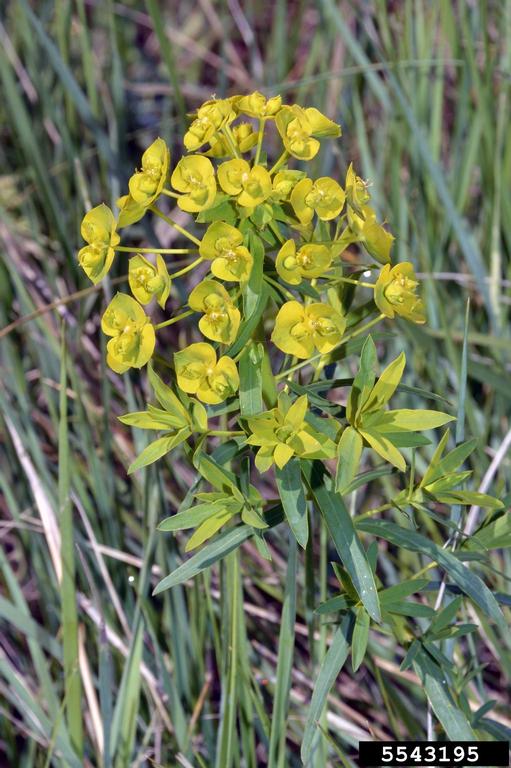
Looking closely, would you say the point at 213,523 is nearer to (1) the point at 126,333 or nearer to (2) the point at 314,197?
(1) the point at 126,333

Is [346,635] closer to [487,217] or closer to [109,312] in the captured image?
[109,312]

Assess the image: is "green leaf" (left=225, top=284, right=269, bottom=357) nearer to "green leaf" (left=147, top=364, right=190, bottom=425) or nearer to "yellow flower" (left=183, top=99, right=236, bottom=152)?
"green leaf" (left=147, top=364, right=190, bottom=425)

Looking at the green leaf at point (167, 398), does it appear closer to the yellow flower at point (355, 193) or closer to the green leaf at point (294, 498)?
the green leaf at point (294, 498)

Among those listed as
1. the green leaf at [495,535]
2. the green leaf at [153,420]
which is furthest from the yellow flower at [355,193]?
the green leaf at [495,535]

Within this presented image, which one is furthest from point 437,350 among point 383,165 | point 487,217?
point 383,165

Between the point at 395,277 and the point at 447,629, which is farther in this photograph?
the point at 447,629

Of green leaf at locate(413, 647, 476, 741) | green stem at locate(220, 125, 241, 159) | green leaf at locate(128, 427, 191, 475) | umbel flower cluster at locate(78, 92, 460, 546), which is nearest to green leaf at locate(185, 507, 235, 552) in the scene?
umbel flower cluster at locate(78, 92, 460, 546)
